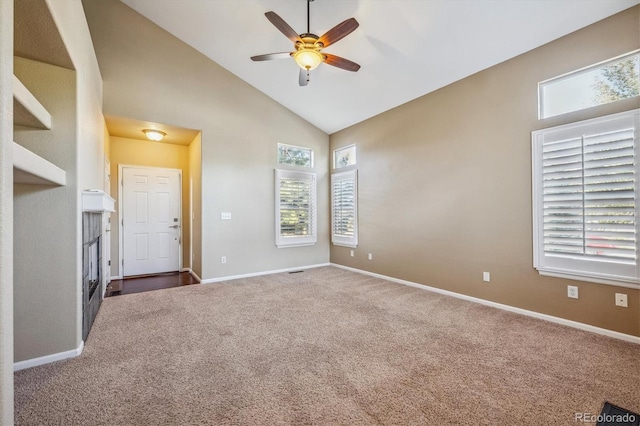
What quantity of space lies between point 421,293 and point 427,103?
9.79 feet

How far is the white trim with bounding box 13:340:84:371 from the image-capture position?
85.8 inches

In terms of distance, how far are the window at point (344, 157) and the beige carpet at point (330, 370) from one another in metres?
3.36

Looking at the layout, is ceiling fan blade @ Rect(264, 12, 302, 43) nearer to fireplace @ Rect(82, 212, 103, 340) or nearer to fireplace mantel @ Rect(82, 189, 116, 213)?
fireplace mantel @ Rect(82, 189, 116, 213)

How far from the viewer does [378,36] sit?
3.51 m

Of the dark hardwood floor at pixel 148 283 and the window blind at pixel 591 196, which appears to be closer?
the window blind at pixel 591 196

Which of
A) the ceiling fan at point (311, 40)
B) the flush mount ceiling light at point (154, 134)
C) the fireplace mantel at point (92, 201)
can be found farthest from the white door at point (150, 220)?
the ceiling fan at point (311, 40)

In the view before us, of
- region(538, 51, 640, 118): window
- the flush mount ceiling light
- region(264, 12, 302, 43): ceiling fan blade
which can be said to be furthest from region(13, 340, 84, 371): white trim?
region(538, 51, 640, 118): window

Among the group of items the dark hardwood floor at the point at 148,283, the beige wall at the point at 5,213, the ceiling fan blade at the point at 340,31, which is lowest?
the dark hardwood floor at the point at 148,283

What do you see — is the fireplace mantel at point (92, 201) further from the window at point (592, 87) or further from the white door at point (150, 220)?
the window at point (592, 87)

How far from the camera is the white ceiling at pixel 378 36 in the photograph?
2.84m

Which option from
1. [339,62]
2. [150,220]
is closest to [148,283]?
[150,220]

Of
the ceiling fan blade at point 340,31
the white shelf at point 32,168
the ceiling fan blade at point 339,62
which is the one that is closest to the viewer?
the white shelf at point 32,168

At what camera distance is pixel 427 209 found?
4328 mm

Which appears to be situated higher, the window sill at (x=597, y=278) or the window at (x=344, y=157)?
the window at (x=344, y=157)
